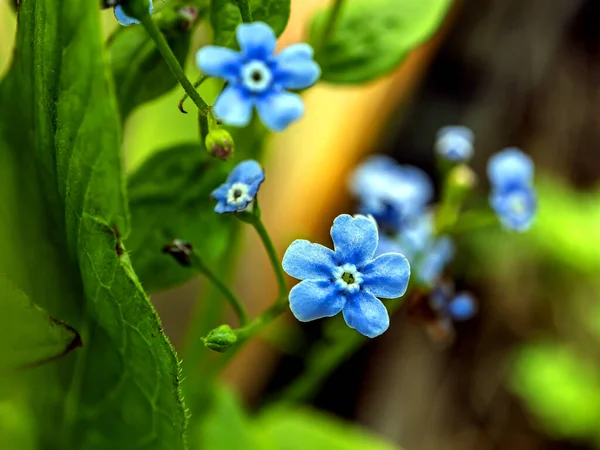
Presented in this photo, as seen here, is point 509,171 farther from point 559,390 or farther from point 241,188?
point 559,390

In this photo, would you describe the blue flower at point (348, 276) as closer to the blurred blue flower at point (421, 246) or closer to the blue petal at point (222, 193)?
the blue petal at point (222, 193)

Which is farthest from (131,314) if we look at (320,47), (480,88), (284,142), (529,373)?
(480,88)

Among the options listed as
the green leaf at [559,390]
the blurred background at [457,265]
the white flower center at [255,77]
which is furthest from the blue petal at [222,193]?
the green leaf at [559,390]

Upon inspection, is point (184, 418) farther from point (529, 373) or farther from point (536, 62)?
point (536, 62)

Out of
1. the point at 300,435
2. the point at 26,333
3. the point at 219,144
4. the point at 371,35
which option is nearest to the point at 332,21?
the point at 371,35

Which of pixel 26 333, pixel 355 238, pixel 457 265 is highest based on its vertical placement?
pixel 355 238

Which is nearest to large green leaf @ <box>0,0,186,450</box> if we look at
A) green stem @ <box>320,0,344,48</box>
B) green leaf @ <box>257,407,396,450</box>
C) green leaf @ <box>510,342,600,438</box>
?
green stem @ <box>320,0,344,48</box>
